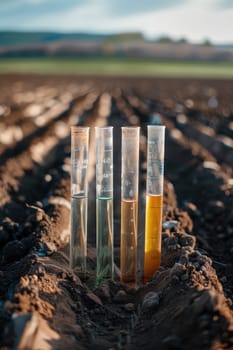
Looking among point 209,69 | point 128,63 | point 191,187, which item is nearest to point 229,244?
point 191,187

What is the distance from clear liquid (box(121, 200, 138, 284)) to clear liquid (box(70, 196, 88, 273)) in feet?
1.14

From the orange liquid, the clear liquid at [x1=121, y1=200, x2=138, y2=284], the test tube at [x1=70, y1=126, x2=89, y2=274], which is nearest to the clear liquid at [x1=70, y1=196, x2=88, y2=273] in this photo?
the test tube at [x1=70, y1=126, x2=89, y2=274]

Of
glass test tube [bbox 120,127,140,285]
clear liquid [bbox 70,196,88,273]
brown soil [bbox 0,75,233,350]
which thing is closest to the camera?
brown soil [bbox 0,75,233,350]

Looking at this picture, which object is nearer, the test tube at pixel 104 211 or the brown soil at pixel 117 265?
the brown soil at pixel 117 265

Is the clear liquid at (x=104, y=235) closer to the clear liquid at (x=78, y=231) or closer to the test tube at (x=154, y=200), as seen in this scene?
the clear liquid at (x=78, y=231)

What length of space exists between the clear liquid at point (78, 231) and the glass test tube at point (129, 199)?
13.8 inches

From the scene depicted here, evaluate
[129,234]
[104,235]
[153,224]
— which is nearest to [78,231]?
[104,235]

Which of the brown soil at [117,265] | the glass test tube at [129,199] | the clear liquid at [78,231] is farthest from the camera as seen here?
the clear liquid at [78,231]

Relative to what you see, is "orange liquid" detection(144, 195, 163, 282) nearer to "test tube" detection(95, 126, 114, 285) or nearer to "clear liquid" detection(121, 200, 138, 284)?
"clear liquid" detection(121, 200, 138, 284)

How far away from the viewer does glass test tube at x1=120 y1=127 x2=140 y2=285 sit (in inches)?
209

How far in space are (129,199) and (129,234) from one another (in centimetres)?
31

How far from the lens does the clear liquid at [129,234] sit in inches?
212

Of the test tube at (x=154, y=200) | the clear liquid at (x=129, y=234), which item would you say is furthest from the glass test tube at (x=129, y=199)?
the test tube at (x=154, y=200)

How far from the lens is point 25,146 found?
43.8ft
